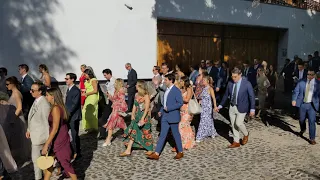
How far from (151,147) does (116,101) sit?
135 centimetres

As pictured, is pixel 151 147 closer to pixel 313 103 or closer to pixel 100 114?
pixel 100 114

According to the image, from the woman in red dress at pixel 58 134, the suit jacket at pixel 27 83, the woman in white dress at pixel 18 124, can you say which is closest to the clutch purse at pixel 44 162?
the woman in red dress at pixel 58 134

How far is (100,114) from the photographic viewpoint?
27.6 feet

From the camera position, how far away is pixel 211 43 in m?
16.7

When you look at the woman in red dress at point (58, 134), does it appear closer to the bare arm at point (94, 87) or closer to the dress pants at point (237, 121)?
the bare arm at point (94, 87)

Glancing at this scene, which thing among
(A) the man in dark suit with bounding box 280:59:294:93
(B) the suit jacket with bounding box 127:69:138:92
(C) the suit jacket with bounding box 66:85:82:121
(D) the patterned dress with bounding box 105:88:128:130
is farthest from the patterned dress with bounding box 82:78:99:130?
(A) the man in dark suit with bounding box 280:59:294:93

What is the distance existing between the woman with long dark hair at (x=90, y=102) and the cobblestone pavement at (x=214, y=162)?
382 millimetres

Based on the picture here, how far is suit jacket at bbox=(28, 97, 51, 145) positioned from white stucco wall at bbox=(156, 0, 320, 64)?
977 centimetres

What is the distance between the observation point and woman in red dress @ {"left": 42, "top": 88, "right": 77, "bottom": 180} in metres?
4.54

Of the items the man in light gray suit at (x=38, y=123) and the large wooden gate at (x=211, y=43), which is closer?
the man in light gray suit at (x=38, y=123)

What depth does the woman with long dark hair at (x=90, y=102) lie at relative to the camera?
7.96m

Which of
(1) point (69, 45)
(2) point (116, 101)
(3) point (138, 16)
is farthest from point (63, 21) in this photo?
(2) point (116, 101)

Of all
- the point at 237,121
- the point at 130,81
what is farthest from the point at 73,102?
the point at 130,81

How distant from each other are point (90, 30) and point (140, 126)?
21.6ft
